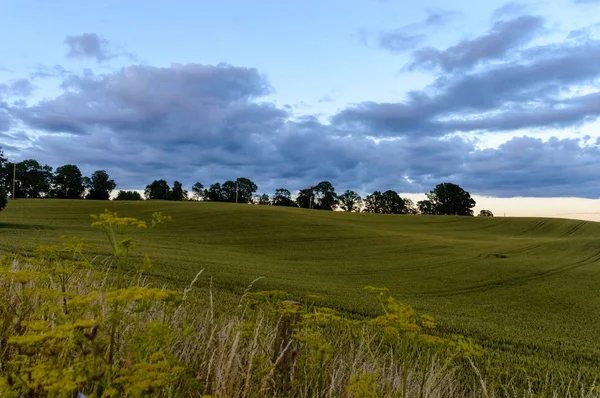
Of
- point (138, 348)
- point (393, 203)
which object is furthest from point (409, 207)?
point (138, 348)

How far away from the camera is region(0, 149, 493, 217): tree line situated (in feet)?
311

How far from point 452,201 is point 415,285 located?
83349mm

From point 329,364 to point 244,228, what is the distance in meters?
32.5

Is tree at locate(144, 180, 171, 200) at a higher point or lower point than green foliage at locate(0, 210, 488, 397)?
higher

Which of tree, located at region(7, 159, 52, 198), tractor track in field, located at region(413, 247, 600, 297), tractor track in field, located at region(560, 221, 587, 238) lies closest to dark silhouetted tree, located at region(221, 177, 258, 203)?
tree, located at region(7, 159, 52, 198)

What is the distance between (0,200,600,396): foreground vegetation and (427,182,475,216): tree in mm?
63256

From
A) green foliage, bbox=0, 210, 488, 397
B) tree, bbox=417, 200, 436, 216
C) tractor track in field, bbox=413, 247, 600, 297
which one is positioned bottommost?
tractor track in field, bbox=413, 247, 600, 297

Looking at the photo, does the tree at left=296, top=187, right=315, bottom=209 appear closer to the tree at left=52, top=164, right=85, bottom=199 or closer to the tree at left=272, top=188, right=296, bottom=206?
the tree at left=272, top=188, right=296, bottom=206

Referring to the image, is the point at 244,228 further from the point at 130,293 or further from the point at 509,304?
the point at 130,293

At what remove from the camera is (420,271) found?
20.5m

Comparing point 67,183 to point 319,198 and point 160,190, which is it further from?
point 319,198

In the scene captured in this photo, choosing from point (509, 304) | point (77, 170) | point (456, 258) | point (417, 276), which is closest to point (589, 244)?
point (456, 258)

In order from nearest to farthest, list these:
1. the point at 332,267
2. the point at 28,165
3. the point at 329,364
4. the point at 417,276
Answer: the point at 329,364, the point at 417,276, the point at 332,267, the point at 28,165

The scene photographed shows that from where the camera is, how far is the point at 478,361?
695 cm
